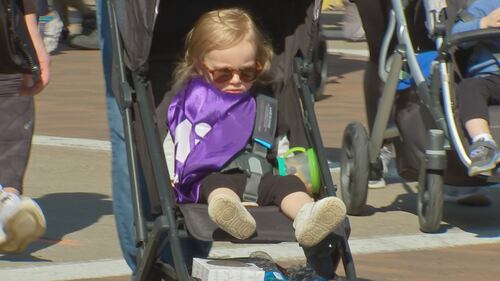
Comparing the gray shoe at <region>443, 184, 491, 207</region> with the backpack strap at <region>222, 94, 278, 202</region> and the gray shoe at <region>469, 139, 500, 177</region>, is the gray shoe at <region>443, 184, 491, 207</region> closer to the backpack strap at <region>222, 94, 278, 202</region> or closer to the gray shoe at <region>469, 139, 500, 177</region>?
the gray shoe at <region>469, 139, 500, 177</region>

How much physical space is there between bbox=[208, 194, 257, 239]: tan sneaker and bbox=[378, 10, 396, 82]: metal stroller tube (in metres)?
3.46

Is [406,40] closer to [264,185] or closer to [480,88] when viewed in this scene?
[480,88]

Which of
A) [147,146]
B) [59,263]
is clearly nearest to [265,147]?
[147,146]

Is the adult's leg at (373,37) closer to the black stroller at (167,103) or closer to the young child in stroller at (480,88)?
the young child in stroller at (480,88)

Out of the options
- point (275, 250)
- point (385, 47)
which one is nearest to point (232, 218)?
point (275, 250)

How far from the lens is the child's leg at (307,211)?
4898 mm

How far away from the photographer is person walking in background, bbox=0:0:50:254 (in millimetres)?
6508

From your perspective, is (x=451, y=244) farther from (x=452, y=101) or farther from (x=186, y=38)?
(x=186, y=38)

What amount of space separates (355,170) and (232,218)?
10.6 feet

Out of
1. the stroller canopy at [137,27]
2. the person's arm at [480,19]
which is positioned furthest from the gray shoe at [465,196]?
the stroller canopy at [137,27]

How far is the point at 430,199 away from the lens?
24.9 feet

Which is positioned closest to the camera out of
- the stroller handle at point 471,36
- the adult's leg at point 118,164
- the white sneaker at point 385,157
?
the adult's leg at point 118,164

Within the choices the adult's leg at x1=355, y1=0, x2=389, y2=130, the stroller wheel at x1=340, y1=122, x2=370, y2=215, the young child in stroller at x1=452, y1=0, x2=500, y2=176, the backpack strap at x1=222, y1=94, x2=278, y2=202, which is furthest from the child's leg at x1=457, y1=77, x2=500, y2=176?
the backpack strap at x1=222, y1=94, x2=278, y2=202

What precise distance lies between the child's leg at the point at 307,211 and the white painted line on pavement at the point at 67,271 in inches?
62.2
